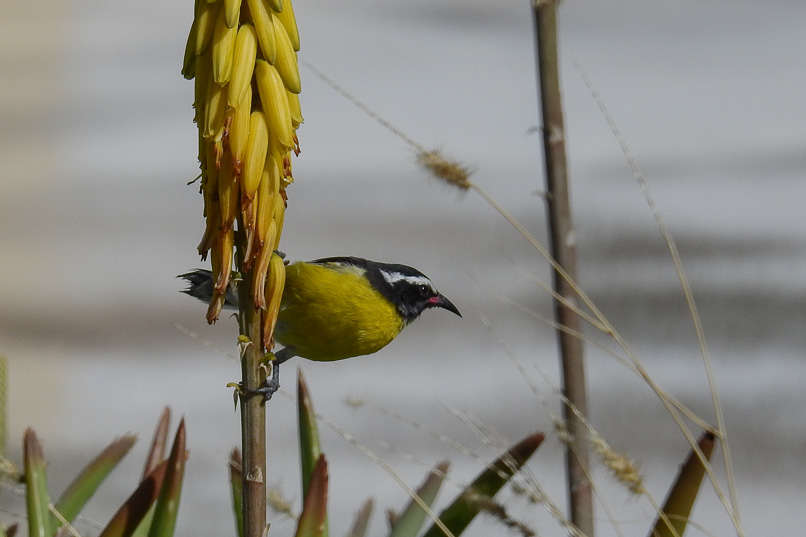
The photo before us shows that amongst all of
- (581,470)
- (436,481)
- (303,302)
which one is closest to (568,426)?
(581,470)

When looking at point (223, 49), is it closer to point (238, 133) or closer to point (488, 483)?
point (238, 133)

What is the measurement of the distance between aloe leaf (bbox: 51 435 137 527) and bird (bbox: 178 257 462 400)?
0.59ft

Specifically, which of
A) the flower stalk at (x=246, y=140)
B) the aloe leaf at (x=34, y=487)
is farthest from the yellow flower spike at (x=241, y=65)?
the aloe leaf at (x=34, y=487)

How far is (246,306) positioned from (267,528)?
0.11 m

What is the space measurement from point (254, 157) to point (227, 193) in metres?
0.02

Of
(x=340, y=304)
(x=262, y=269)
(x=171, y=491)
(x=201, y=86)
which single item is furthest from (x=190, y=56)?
(x=340, y=304)

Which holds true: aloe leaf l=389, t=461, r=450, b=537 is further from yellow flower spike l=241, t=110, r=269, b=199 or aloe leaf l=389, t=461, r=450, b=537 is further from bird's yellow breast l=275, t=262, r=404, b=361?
yellow flower spike l=241, t=110, r=269, b=199

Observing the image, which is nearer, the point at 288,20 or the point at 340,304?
the point at 288,20

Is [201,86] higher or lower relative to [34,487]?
higher

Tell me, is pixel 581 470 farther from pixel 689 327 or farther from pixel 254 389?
pixel 689 327

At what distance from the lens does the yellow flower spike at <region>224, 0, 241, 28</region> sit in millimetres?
391

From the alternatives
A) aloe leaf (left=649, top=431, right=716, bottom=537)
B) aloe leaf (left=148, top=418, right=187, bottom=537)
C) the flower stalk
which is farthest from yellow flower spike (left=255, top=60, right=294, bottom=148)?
aloe leaf (left=649, top=431, right=716, bottom=537)

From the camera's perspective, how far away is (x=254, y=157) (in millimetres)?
401

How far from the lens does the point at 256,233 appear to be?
40cm
